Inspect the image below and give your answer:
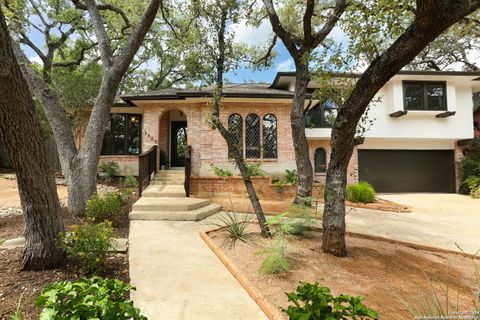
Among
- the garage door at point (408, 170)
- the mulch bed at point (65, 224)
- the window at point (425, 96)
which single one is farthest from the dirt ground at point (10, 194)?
the window at point (425, 96)

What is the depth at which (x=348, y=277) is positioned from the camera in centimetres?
318

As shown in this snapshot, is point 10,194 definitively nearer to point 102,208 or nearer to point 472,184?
point 102,208

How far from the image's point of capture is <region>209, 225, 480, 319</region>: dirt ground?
9.00 feet

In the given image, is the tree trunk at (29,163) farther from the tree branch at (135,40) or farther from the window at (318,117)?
the window at (318,117)

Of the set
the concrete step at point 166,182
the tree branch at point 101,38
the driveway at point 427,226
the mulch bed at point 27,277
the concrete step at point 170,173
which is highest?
the tree branch at point 101,38

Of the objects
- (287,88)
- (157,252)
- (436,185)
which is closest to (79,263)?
(157,252)

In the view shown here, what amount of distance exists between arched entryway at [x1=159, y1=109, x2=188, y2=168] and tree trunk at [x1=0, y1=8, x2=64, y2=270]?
8887mm

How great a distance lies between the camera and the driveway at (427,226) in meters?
5.08

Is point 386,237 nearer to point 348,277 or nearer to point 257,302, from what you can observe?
point 348,277

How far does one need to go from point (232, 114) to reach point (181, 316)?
9277 mm

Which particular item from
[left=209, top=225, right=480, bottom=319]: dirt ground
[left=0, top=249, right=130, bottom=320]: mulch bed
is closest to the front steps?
[left=209, top=225, right=480, bottom=319]: dirt ground

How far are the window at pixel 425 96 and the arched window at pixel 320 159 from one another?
14.5 ft

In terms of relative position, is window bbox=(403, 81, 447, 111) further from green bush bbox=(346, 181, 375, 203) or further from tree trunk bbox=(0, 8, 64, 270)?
tree trunk bbox=(0, 8, 64, 270)

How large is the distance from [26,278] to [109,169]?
925cm
